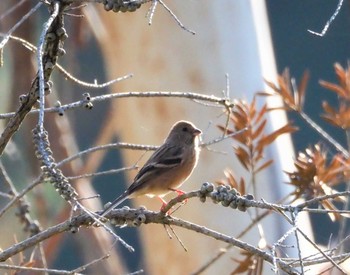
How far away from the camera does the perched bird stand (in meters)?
3.61

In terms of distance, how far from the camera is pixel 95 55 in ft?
40.8

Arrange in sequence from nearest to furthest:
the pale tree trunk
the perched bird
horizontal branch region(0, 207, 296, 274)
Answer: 1. horizontal branch region(0, 207, 296, 274)
2. the perched bird
3. the pale tree trunk

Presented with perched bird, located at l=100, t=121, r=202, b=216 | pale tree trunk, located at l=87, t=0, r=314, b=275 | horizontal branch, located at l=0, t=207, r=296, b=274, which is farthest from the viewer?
pale tree trunk, located at l=87, t=0, r=314, b=275

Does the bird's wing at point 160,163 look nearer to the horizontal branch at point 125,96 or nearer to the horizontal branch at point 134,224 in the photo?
the horizontal branch at point 125,96

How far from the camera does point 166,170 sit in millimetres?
3760

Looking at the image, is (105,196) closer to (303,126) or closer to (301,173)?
(303,126)

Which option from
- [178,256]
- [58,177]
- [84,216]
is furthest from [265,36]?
[58,177]

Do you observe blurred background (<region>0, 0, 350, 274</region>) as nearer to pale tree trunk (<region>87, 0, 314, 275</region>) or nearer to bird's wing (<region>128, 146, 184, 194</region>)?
pale tree trunk (<region>87, 0, 314, 275</region>)

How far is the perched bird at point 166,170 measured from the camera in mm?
3605

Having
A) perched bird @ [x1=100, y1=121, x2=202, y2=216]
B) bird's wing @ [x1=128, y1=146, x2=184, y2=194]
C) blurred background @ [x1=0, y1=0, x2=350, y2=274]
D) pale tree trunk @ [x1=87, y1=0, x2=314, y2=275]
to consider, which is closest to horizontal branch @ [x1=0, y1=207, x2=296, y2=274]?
perched bird @ [x1=100, y1=121, x2=202, y2=216]

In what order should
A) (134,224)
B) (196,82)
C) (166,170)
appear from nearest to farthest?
(134,224), (166,170), (196,82)

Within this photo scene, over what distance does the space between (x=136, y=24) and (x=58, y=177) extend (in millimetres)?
3537

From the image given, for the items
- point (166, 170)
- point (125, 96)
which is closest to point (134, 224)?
point (125, 96)

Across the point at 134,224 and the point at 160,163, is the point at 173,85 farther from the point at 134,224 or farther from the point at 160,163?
the point at 134,224
